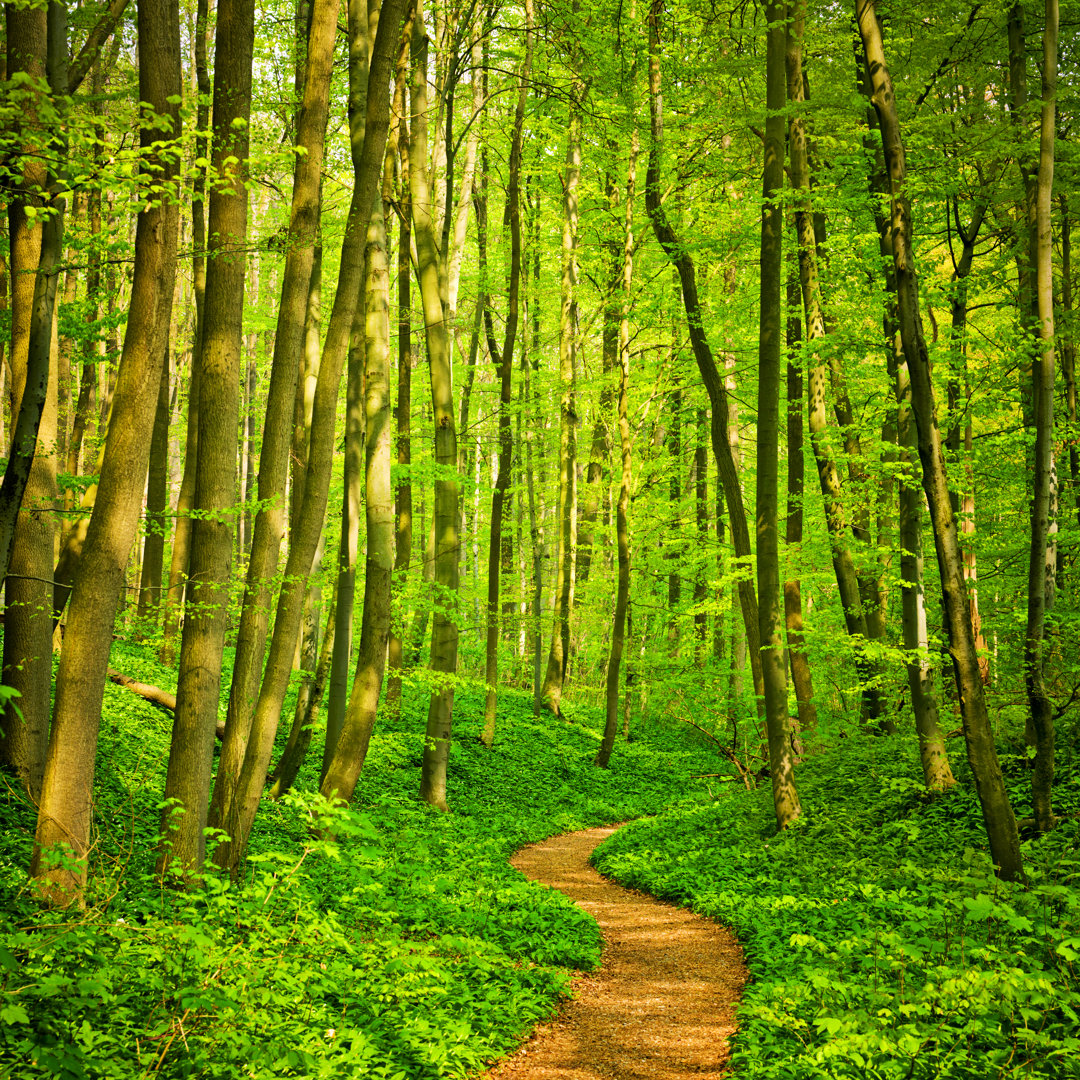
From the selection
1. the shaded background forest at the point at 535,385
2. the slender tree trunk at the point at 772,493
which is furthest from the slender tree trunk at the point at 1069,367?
the slender tree trunk at the point at 772,493

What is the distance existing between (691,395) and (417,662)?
10046 mm

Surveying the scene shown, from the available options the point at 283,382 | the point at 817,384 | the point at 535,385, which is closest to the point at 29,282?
the point at 283,382

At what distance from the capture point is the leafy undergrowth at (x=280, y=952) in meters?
3.88

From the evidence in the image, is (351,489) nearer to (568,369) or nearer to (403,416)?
(403,416)

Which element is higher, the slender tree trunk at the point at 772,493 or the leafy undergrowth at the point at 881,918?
the slender tree trunk at the point at 772,493

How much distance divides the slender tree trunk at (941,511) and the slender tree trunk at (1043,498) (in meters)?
0.68

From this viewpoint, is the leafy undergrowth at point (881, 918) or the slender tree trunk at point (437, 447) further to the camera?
the slender tree trunk at point (437, 447)

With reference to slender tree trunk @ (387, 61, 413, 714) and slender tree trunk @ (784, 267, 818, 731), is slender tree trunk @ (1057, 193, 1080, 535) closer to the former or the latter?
slender tree trunk @ (784, 267, 818, 731)

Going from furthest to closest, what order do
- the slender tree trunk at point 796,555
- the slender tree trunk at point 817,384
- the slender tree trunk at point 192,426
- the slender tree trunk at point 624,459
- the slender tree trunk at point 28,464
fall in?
the slender tree trunk at point 624,459
the slender tree trunk at point 796,555
the slender tree trunk at point 817,384
the slender tree trunk at point 192,426
the slender tree trunk at point 28,464

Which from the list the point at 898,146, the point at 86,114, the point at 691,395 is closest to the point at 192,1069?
the point at 86,114

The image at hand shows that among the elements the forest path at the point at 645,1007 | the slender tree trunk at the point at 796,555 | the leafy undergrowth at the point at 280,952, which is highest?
the slender tree trunk at the point at 796,555

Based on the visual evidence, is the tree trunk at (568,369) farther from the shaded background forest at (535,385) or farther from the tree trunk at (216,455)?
the tree trunk at (216,455)

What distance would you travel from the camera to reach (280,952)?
16.8ft

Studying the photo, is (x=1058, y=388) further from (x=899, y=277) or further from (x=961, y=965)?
(x=961, y=965)
